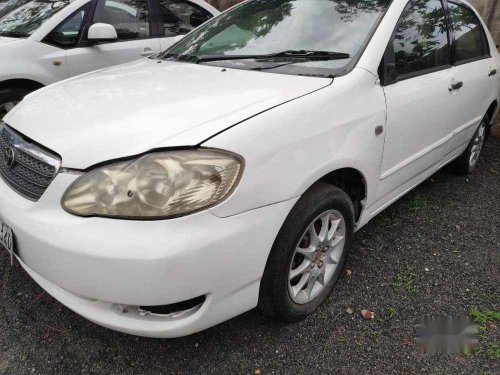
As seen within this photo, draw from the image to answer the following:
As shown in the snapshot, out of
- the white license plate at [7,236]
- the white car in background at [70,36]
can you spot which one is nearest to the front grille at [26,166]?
A: the white license plate at [7,236]

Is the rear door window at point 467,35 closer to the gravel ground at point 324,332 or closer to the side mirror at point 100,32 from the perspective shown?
the gravel ground at point 324,332

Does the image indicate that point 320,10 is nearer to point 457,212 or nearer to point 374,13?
point 374,13

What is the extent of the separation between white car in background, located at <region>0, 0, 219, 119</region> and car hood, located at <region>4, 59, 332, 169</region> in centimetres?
142

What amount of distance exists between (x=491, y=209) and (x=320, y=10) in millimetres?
2153

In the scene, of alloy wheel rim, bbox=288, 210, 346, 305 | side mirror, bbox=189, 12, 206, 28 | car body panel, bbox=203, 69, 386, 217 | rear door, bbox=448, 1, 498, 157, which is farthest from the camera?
side mirror, bbox=189, 12, 206, 28

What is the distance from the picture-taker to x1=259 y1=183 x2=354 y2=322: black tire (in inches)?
65.5

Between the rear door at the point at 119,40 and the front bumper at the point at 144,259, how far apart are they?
257cm

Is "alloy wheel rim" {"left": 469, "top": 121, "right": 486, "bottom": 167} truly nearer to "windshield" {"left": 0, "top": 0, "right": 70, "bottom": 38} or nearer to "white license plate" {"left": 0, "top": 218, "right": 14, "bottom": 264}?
"white license plate" {"left": 0, "top": 218, "right": 14, "bottom": 264}

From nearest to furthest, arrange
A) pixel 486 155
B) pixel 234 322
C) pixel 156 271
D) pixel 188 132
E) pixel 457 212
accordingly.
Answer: pixel 156 271, pixel 188 132, pixel 234 322, pixel 457 212, pixel 486 155

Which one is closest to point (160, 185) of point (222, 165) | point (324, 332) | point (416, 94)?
point (222, 165)

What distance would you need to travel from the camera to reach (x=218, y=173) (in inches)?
56.2

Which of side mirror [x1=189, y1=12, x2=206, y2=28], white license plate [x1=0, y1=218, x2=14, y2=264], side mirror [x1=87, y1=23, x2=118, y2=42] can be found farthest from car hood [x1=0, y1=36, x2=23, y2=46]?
white license plate [x1=0, y1=218, x2=14, y2=264]

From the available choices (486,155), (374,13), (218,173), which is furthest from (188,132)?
(486,155)

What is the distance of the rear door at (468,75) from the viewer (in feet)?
9.32
